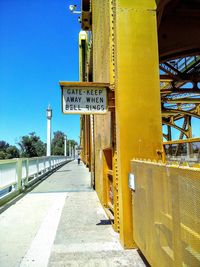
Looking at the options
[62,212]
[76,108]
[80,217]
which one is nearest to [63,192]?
[62,212]

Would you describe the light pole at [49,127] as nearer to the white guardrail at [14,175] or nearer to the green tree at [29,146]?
the white guardrail at [14,175]

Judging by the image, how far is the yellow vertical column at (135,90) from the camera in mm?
4664

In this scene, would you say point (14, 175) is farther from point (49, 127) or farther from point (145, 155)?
point (49, 127)

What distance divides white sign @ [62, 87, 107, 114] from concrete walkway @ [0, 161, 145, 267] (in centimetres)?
230

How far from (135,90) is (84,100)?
0.93m

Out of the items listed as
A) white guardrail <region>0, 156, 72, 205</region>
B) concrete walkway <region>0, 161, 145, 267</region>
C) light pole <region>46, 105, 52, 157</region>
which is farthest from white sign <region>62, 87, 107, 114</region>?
light pole <region>46, 105, 52, 157</region>

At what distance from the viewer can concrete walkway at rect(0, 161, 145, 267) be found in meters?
4.00

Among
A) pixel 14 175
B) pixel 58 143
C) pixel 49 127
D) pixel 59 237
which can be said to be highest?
pixel 58 143

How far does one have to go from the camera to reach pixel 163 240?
2.87 m

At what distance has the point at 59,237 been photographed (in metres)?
5.10

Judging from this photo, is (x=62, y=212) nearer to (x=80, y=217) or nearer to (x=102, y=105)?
(x=80, y=217)

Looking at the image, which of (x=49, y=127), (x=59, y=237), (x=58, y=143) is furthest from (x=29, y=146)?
(x=59, y=237)

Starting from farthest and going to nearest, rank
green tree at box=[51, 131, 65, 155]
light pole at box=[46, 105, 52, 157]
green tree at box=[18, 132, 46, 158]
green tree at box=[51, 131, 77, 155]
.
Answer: green tree at box=[51, 131, 77, 155], green tree at box=[51, 131, 65, 155], green tree at box=[18, 132, 46, 158], light pole at box=[46, 105, 52, 157]

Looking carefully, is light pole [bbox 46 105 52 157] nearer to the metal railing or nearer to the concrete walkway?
the concrete walkway
